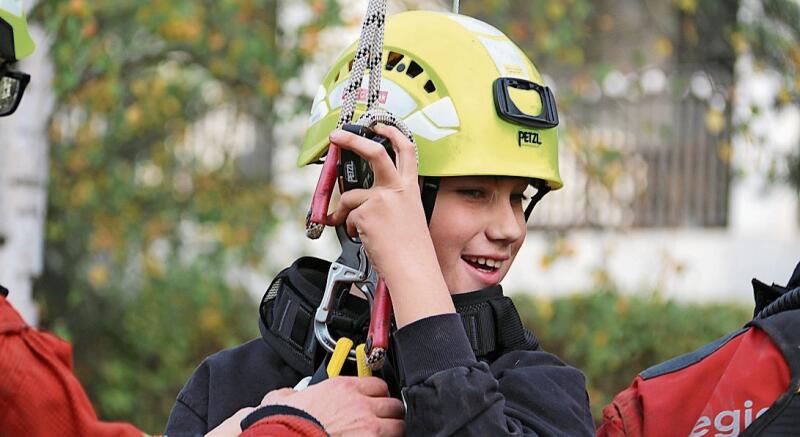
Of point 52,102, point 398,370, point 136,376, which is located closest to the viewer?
point 398,370

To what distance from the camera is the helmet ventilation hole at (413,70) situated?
2.58 metres

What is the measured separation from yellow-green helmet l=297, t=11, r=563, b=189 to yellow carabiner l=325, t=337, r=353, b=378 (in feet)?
1.31

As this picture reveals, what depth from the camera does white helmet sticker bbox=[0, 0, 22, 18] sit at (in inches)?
123

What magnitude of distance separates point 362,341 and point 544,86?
27.6 inches

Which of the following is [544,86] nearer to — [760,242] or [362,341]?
[362,341]

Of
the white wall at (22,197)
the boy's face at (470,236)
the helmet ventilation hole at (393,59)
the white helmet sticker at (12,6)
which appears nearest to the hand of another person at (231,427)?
the boy's face at (470,236)

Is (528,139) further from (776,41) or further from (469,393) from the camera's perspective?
(776,41)

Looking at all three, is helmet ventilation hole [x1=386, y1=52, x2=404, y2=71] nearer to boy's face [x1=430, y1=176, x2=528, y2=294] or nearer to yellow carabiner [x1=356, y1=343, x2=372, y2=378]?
boy's face [x1=430, y1=176, x2=528, y2=294]

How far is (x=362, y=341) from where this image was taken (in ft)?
8.13

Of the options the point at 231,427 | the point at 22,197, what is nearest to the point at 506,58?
the point at 231,427

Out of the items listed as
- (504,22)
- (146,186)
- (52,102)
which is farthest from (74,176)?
(504,22)

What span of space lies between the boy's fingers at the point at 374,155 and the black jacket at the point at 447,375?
11.3 inches

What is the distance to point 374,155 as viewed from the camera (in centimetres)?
219

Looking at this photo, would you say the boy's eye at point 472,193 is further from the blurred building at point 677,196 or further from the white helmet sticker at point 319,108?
the blurred building at point 677,196
